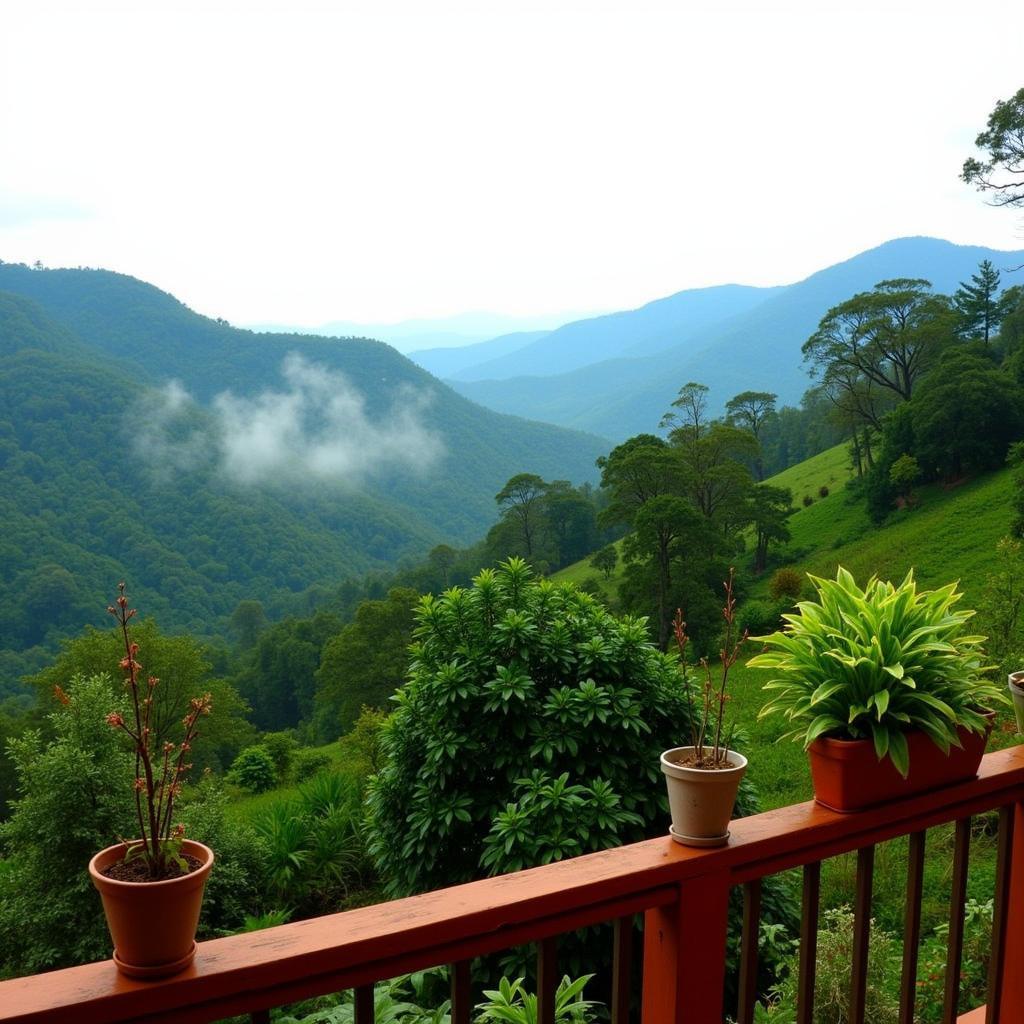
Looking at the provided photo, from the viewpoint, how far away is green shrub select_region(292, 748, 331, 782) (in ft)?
65.1

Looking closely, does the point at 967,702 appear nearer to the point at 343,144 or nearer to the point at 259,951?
the point at 259,951

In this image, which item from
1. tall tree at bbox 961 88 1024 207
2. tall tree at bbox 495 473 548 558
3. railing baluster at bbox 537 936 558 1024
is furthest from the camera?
tall tree at bbox 495 473 548 558

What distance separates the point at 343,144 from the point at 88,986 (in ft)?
103

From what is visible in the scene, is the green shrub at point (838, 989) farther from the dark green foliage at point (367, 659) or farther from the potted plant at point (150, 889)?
the dark green foliage at point (367, 659)

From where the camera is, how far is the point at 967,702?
1.54 m

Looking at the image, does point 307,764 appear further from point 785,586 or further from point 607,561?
point 607,561

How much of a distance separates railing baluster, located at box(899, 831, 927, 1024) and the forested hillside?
140ft

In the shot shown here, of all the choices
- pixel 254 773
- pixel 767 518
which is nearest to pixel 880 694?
pixel 254 773

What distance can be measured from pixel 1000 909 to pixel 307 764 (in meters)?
20.3

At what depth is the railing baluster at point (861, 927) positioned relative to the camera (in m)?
1.48

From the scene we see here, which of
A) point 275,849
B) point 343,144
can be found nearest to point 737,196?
point 343,144

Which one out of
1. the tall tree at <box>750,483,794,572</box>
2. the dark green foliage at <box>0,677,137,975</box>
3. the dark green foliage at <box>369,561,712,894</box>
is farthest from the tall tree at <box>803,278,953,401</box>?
the dark green foliage at <box>369,561,712,894</box>

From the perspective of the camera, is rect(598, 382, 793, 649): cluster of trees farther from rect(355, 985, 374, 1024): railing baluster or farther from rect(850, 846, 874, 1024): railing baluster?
rect(355, 985, 374, 1024): railing baluster

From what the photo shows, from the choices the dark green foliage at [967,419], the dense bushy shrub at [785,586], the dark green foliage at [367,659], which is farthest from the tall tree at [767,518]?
the dark green foliage at [367,659]
